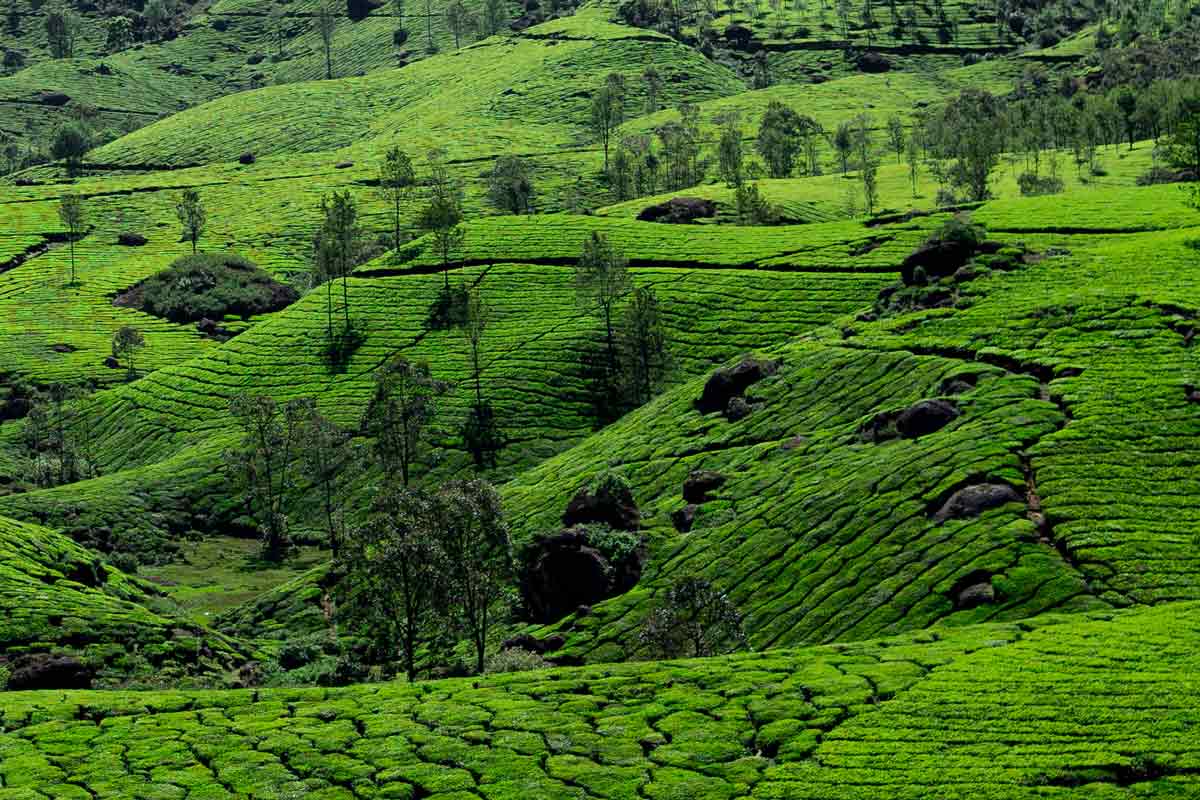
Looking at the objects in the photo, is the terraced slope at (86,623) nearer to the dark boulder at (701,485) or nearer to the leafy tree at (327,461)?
the leafy tree at (327,461)

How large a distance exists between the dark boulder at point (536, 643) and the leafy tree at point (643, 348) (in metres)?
68.1

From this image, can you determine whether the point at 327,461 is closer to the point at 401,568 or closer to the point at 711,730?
the point at 401,568

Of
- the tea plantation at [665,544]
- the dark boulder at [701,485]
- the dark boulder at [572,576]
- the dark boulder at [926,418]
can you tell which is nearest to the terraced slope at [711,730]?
the tea plantation at [665,544]

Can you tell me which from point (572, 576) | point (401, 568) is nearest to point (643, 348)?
point (572, 576)

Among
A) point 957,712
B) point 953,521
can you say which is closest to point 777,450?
point 953,521

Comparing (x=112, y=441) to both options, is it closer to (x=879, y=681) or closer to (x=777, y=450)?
(x=777, y=450)

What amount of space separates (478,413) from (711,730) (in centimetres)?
10847

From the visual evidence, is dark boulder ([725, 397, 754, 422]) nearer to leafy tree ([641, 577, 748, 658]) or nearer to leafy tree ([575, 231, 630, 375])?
leafy tree ([575, 231, 630, 375])

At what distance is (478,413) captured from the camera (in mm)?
165625

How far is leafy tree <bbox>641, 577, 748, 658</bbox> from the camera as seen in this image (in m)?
83.9

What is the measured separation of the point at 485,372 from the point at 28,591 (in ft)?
284

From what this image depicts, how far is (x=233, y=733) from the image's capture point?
67000 millimetres

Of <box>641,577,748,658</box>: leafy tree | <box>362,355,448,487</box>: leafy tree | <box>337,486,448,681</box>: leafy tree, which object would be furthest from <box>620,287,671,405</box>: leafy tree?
<box>641,577,748,658</box>: leafy tree

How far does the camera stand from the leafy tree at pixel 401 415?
151m
